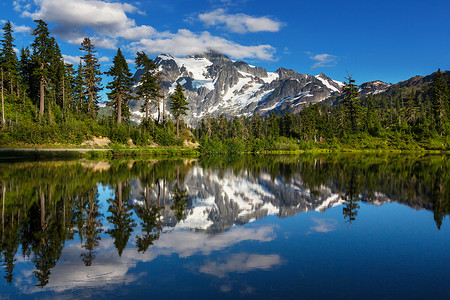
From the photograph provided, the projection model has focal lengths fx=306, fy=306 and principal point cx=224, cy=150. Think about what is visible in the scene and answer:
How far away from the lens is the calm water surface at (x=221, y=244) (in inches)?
237

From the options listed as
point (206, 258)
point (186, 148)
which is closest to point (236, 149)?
point (186, 148)

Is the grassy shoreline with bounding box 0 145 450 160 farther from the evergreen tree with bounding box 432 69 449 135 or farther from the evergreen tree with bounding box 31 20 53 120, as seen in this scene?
the evergreen tree with bounding box 432 69 449 135

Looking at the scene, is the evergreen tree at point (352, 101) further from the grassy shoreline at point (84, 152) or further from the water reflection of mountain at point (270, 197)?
the water reflection of mountain at point (270, 197)

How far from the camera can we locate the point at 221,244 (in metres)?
8.95

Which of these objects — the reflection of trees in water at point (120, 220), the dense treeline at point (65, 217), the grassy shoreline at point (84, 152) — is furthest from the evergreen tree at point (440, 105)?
the reflection of trees in water at point (120, 220)

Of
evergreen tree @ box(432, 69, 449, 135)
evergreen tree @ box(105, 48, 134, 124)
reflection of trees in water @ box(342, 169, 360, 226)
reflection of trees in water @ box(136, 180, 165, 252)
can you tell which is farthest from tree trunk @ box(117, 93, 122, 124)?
evergreen tree @ box(432, 69, 449, 135)

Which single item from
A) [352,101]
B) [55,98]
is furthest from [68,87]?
[352,101]

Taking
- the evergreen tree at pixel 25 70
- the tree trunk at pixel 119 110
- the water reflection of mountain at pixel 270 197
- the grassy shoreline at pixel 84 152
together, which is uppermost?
the evergreen tree at pixel 25 70

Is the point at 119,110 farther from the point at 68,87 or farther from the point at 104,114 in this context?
the point at 68,87

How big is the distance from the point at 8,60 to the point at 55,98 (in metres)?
10.5

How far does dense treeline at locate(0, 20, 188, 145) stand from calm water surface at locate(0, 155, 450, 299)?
34.8 meters

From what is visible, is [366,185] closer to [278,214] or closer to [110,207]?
[278,214]

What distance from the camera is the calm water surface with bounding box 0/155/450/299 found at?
6031 mm

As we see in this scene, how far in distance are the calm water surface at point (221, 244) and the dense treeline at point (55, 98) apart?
1371 inches
